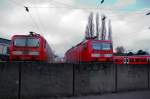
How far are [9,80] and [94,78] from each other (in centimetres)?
517

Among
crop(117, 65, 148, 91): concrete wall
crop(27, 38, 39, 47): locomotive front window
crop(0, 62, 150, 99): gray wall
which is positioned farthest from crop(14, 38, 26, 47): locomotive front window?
crop(117, 65, 148, 91): concrete wall

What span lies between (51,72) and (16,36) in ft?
20.3

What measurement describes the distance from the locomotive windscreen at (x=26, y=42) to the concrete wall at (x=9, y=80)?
18.1ft

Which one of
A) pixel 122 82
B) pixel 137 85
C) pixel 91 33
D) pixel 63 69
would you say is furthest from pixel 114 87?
pixel 91 33

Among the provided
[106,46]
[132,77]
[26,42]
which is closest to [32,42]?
[26,42]

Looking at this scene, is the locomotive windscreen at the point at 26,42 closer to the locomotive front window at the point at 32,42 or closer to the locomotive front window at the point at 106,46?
the locomotive front window at the point at 32,42

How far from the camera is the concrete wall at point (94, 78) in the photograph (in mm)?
16156

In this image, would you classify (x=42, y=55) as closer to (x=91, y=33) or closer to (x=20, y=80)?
(x=20, y=80)

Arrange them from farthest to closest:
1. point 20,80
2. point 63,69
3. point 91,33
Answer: point 91,33
point 63,69
point 20,80

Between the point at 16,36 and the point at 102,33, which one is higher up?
the point at 102,33

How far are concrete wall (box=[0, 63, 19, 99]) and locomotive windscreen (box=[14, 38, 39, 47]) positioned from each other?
5.51 metres

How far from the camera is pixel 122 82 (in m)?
17.9

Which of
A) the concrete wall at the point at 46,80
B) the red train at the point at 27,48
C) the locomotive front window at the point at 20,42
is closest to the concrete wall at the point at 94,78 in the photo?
the concrete wall at the point at 46,80

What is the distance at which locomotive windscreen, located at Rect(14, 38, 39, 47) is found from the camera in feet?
65.2
